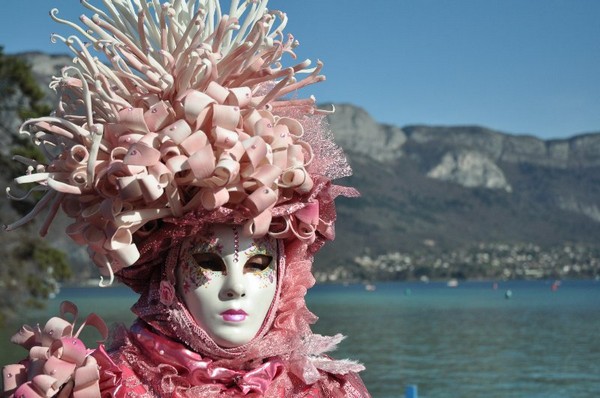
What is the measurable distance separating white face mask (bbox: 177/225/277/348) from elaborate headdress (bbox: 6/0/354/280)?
0.39ft

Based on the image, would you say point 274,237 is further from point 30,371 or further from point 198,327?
Result: point 30,371

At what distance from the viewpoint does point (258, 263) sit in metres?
3.02

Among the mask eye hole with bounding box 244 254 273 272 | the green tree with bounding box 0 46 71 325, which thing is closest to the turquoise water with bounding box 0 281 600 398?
the green tree with bounding box 0 46 71 325

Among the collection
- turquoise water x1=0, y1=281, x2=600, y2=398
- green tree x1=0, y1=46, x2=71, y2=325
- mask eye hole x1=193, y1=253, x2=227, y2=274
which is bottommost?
turquoise water x1=0, y1=281, x2=600, y2=398

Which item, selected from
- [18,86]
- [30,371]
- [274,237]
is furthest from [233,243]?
[18,86]

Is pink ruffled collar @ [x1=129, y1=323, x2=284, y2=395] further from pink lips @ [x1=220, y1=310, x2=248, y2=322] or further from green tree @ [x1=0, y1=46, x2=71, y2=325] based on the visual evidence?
green tree @ [x1=0, y1=46, x2=71, y2=325]

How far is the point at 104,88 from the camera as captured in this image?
285 centimetres

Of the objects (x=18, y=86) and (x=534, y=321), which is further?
(x=534, y=321)

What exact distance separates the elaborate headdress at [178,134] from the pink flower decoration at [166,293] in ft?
0.48

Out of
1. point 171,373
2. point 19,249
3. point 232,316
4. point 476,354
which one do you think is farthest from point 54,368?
point 476,354

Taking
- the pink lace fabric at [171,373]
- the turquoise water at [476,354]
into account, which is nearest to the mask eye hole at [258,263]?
the pink lace fabric at [171,373]

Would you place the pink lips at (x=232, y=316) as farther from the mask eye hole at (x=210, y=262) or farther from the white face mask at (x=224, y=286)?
the mask eye hole at (x=210, y=262)

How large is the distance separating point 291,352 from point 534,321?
53006 millimetres

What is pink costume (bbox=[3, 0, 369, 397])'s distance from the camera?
8.88 feet
